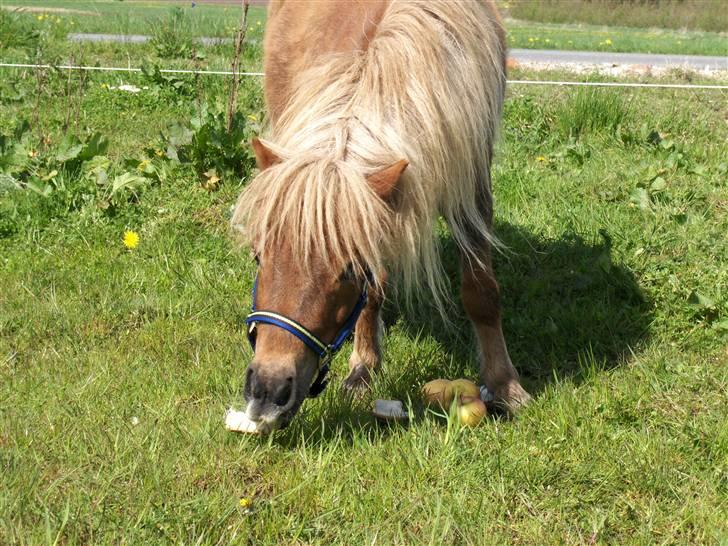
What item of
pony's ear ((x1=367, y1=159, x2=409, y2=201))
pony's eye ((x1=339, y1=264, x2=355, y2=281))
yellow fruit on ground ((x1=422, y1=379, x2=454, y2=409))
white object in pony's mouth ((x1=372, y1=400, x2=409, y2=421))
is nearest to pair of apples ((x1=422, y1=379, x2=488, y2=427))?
yellow fruit on ground ((x1=422, y1=379, x2=454, y2=409))

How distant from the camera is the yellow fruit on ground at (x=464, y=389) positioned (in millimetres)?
3453

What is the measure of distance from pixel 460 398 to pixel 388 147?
1.13 metres

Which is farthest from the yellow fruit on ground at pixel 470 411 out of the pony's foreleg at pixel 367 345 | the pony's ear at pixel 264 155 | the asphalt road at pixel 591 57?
the asphalt road at pixel 591 57

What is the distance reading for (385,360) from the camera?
4098 millimetres

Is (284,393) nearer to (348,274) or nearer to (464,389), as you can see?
(348,274)

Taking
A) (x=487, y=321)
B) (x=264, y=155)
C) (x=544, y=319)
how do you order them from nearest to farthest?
(x=264, y=155) → (x=487, y=321) → (x=544, y=319)

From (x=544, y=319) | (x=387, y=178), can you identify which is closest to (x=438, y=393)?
(x=387, y=178)

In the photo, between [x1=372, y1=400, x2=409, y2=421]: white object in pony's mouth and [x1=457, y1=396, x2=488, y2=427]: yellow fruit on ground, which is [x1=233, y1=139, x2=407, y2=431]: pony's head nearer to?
[x1=372, y1=400, x2=409, y2=421]: white object in pony's mouth

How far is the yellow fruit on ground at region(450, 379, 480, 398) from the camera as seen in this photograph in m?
3.45

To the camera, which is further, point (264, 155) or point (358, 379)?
point (358, 379)

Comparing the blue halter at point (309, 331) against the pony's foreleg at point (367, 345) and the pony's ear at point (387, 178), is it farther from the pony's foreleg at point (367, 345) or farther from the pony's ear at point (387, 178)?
the pony's foreleg at point (367, 345)

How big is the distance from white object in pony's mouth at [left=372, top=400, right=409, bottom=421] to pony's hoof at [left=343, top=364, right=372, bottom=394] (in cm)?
34

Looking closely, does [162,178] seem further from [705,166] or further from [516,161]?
[705,166]

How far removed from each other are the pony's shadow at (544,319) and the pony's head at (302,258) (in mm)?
672
